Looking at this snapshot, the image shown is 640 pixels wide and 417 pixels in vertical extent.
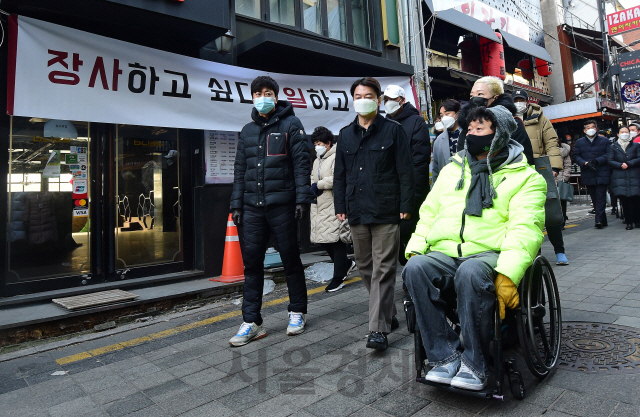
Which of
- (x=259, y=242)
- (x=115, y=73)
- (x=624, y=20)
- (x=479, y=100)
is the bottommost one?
(x=259, y=242)

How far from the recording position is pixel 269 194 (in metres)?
3.76

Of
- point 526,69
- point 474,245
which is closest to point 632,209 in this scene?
point 474,245

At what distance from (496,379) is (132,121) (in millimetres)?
4624

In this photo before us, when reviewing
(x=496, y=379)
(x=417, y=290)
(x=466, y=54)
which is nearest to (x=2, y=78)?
(x=417, y=290)

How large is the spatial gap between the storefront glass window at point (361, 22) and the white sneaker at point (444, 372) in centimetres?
790

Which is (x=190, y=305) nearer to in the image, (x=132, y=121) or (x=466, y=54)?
(x=132, y=121)

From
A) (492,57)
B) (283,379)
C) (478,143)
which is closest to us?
(478,143)

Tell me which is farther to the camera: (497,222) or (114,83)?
(114,83)

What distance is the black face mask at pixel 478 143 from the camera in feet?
8.71

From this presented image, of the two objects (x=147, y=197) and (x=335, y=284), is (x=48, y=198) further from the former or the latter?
(x=335, y=284)

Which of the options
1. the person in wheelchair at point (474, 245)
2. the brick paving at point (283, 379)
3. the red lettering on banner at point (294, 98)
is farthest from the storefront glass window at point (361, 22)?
the person in wheelchair at point (474, 245)

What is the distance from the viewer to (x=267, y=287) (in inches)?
222

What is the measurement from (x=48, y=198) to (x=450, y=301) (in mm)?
4741

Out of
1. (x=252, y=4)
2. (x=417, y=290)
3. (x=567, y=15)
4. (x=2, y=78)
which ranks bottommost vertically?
(x=417, y=290)
